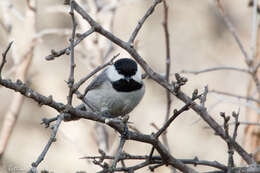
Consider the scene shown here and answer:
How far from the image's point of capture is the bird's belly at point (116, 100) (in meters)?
3.59

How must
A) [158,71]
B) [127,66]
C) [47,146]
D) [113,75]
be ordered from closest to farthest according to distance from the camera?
[47,146] → [127,66] → [113,75] → [158,71]

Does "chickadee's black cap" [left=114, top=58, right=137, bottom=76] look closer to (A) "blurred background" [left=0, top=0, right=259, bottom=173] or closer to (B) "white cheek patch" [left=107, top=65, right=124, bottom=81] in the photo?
(B) "white cheek patch" [left=107, top=65, right=124, bottom=81]

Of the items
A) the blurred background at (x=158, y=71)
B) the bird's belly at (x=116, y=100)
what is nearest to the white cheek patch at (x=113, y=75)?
the bird's belly at (x=116, y=100)

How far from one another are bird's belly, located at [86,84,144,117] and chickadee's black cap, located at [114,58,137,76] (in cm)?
16

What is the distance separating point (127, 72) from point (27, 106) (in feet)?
19.6

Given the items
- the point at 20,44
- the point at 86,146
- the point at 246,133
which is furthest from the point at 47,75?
the point at 246,133

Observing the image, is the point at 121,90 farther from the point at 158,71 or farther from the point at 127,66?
the point at 158,71

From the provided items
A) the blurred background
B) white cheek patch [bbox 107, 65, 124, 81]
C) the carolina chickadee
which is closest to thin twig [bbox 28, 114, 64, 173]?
the carolina chickadee

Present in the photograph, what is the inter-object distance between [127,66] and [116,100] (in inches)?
11.7

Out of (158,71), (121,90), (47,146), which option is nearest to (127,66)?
(121,90)

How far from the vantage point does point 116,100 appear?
3613 mm

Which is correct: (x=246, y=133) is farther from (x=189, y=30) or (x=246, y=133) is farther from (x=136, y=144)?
(x=189, y=30)

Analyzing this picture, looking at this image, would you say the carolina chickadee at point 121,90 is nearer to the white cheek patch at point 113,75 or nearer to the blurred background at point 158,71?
the white cheek patch at point 113,75

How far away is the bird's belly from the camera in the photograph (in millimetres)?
3588
